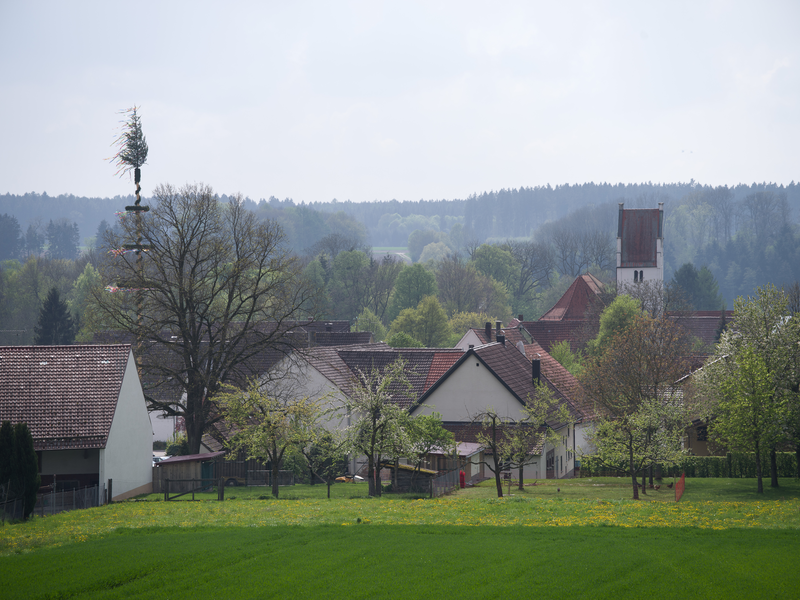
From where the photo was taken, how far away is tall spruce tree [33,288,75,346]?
262ft

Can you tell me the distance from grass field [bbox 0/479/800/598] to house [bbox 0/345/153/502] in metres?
4.23

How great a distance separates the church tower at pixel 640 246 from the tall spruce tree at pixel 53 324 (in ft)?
220

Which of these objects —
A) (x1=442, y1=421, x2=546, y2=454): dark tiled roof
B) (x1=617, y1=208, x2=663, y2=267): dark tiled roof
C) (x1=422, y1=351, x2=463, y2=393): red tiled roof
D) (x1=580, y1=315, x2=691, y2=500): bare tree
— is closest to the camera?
(x1=580, y1=315, x2=691, y2=500): bare tree

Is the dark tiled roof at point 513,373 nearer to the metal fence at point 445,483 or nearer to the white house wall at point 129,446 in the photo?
the metal fence at point 445,483

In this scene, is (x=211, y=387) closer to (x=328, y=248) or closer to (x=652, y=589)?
(x=652, y=589)

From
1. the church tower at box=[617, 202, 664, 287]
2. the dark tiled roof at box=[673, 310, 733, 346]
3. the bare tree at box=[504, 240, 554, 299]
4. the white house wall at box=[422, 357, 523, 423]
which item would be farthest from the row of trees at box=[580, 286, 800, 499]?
the bare tree at box=[504, 240, 554, 299]

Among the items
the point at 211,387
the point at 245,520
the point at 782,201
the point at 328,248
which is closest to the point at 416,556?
the point at 245,520

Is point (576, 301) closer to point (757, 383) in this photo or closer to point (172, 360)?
point (757, 383)

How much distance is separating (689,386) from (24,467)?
36.9m

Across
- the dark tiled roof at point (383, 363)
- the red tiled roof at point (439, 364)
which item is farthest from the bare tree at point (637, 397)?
the dark tiled roof at point (383, 363)

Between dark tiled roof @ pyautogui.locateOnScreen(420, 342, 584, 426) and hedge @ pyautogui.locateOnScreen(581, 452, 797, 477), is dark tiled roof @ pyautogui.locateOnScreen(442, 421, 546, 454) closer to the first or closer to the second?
dark tiled roof @ pyautogui.locateOnScreen(420, 342, 584, 426)

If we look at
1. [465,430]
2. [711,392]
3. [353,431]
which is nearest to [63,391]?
[353,431]

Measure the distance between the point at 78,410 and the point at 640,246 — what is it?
76586 mm

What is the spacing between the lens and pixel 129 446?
32.7 metres
